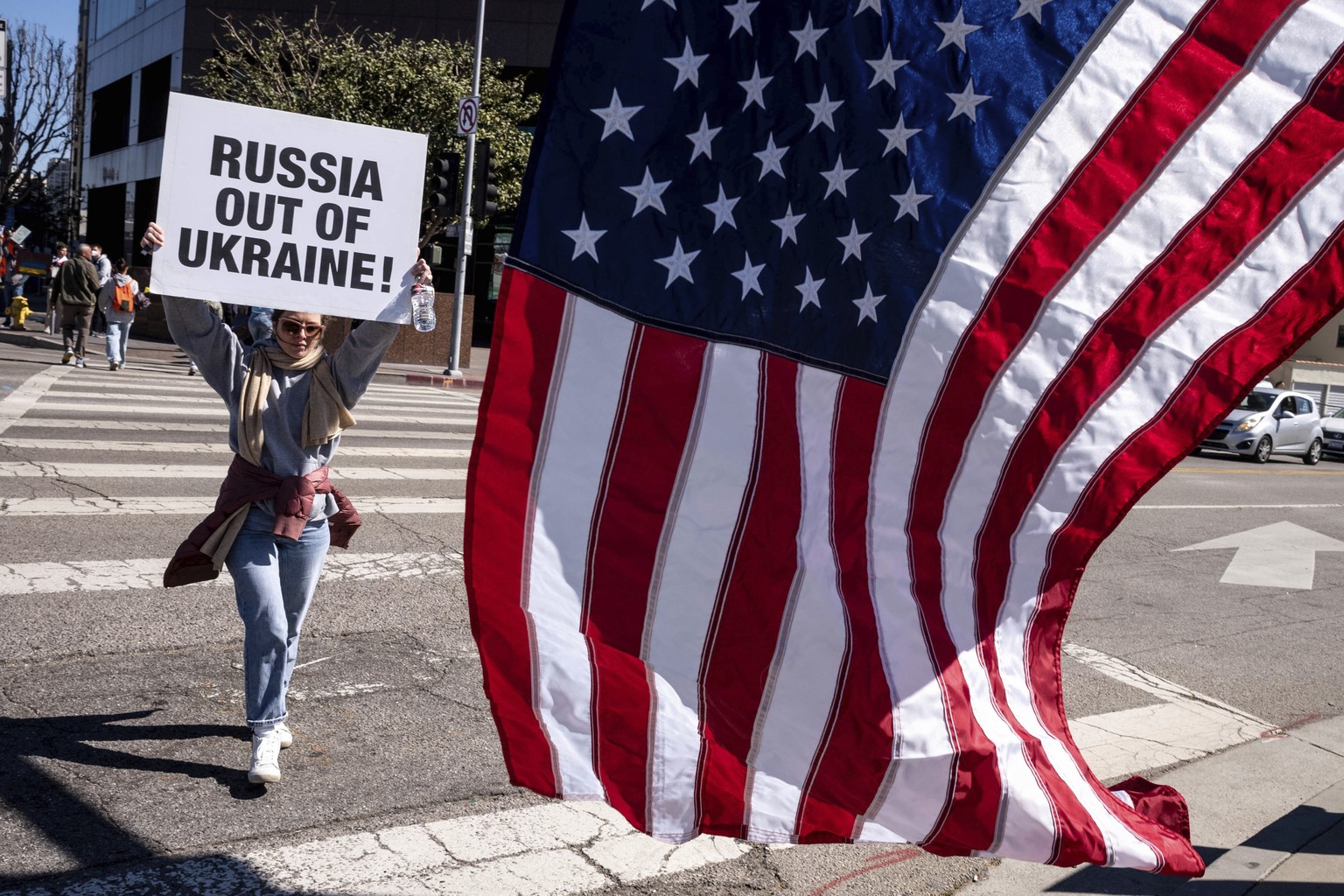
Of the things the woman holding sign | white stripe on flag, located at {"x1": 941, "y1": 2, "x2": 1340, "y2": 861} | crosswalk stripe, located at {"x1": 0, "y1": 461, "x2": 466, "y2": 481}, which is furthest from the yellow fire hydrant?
white stripe on flag, located at {"x1": 941, "y1": 2, "x2": 1340, "y2": 861}

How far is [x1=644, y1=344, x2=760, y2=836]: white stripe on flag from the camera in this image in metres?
2.73

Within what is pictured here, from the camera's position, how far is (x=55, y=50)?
4822 centimetres

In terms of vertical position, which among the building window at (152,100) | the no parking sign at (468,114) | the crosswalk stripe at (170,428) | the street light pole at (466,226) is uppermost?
the building window at (152,100)

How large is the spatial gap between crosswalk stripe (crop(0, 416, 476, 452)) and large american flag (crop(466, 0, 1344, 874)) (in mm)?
9263

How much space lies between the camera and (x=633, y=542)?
2785 mm

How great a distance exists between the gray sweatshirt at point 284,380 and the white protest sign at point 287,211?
34cm

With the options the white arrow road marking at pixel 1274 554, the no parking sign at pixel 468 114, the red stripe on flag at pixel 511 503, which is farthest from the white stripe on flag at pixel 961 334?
the no parking sign at pixel 468 114

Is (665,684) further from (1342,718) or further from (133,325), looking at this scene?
(133,325)

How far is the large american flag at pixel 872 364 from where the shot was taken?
8.40ft

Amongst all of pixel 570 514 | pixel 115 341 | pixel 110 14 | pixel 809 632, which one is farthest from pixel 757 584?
pixel 110 14

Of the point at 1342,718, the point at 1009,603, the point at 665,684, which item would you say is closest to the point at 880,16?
the point at 1009,603

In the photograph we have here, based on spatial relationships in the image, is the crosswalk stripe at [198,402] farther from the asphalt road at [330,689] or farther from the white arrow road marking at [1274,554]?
the white arrow road marking at [1274,554]

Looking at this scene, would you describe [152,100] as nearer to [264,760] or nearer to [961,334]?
[264,760]

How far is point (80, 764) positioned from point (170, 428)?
8471 mm
